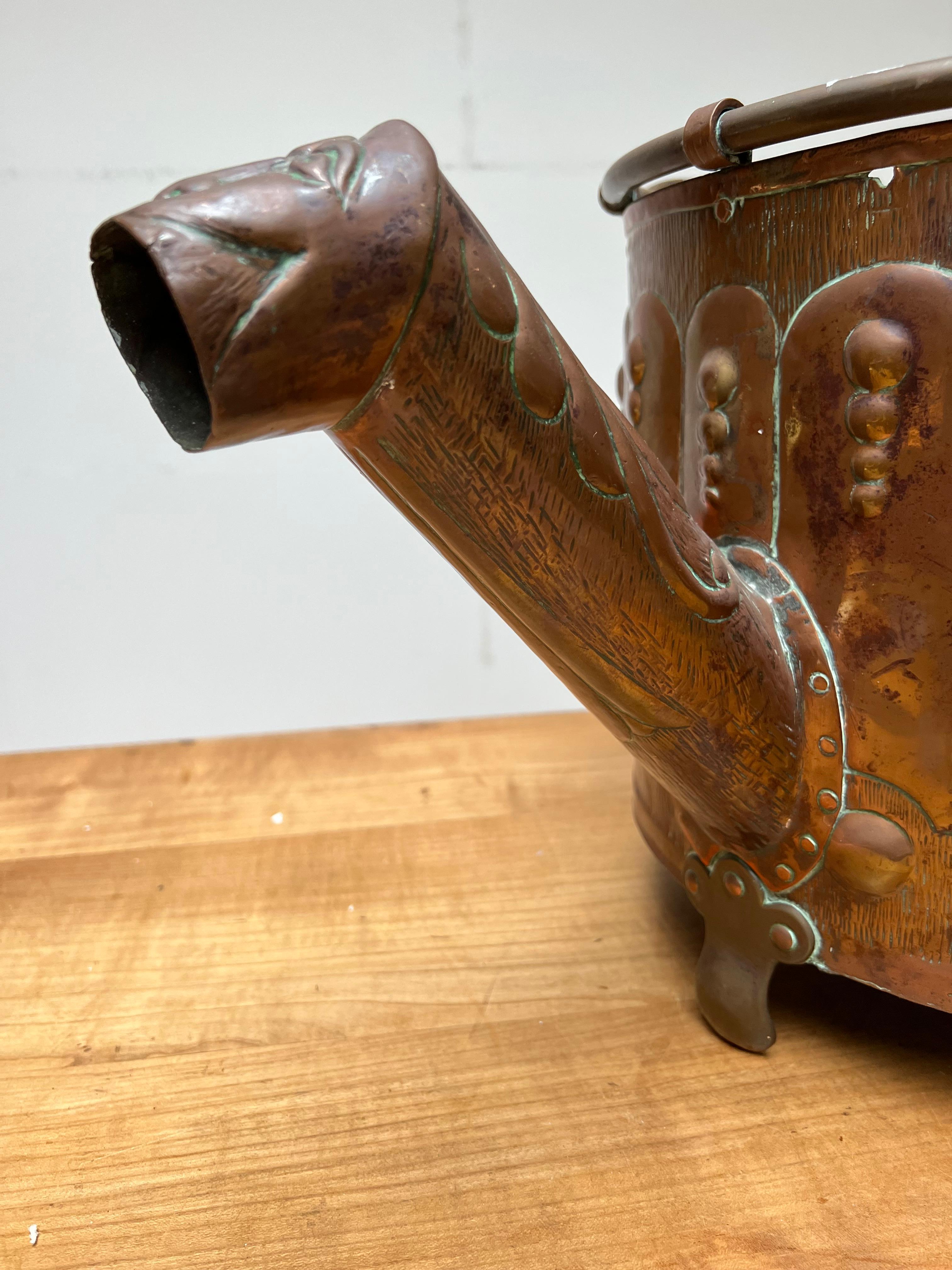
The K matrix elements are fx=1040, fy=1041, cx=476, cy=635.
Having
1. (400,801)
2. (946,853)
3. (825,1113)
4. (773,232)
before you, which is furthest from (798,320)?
(400,801)

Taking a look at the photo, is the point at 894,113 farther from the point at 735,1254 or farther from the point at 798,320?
the point at 735,1254

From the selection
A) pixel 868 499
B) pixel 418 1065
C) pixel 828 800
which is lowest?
pixel 418 1065

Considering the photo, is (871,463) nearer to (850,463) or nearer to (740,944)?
(850,463)

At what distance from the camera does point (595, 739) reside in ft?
2.97

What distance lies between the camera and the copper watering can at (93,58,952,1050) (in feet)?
0.99

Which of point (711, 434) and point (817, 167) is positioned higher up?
point (817, 167)

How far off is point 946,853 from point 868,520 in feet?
0.47

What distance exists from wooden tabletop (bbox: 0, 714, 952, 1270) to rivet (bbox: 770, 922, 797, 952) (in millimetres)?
69

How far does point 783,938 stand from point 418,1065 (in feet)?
0.61

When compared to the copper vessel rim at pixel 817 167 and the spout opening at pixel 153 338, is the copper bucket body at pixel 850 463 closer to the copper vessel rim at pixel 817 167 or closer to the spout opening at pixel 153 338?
the copper vessel rim at pixel 817 167

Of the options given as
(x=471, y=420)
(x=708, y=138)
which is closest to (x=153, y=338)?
(x=471, y=420)

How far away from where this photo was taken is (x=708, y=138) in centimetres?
42

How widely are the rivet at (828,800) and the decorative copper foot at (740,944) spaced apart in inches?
2.1

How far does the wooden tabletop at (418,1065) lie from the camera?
0.42m
